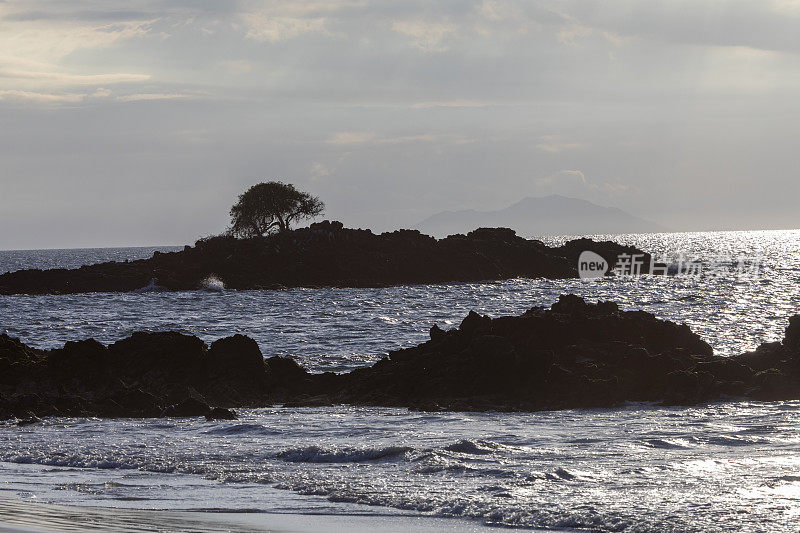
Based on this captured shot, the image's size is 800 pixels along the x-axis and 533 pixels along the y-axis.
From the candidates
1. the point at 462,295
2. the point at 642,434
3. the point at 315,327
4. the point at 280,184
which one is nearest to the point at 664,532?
the point at 642,434

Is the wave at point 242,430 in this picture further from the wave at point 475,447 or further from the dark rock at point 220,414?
the wave at point 475,447

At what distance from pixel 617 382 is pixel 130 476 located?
11.3 metres

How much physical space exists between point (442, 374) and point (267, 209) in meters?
89.5

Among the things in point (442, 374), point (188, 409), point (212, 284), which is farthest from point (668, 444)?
point (212, 284)

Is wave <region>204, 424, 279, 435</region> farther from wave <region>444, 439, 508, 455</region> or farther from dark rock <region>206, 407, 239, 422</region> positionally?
wave <region>444, 439, 508, 455</region>

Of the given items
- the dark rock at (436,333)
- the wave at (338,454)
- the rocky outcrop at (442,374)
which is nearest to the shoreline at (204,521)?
the wave at (338,454)

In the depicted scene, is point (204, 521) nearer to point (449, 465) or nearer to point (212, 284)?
point (449, 465)

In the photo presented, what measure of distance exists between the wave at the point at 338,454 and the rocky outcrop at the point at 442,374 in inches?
171

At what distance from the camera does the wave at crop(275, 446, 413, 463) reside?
15203mm

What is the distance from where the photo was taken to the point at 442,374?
2200cm

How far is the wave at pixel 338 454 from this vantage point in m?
15.2

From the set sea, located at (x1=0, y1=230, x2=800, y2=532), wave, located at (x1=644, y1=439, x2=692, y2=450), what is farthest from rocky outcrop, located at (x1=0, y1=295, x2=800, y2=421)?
wave, located at (x1=644, y1=439, x2=692, y2=450)

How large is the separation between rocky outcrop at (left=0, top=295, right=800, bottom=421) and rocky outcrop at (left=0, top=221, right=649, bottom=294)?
196 ft

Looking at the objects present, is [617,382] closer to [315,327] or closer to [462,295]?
[315,327]
